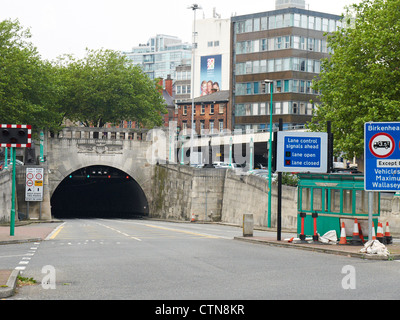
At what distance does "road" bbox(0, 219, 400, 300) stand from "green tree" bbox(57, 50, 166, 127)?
57.3m

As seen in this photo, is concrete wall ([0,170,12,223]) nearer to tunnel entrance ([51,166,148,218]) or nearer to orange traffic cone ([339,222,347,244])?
orange traffic cone ([339,222,347,244])

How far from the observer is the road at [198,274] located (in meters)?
11.9

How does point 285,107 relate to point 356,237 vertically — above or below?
above

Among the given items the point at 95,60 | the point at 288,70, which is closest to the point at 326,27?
the point at 288,70

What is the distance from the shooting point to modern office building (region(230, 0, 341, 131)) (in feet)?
274

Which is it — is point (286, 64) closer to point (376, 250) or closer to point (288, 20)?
point (288, 20)

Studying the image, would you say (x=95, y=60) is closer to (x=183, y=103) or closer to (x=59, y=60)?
(x=59, y=60)

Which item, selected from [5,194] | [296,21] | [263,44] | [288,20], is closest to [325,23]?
[296,21]

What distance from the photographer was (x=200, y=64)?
117438 millimetres

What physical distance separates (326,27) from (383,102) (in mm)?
49552

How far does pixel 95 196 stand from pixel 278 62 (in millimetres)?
29226

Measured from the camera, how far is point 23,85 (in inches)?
2366

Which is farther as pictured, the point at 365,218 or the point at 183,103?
the point at 183,103
